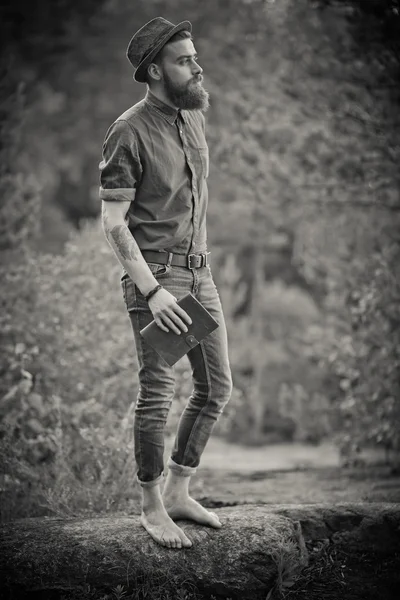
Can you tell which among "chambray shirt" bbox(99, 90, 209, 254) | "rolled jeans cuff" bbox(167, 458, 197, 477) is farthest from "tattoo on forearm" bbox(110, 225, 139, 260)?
"rolled jeans cuff" bbox(167, 458, 197, 477)

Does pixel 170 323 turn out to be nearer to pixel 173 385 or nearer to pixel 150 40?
pixel 173 385

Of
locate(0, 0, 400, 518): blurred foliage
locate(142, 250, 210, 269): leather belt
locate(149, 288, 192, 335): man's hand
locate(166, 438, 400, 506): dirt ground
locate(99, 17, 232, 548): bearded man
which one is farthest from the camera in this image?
locate(0, 0, 400, 518): blurred foliage

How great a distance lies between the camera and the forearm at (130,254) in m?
3.17

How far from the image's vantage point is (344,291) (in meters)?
7.21

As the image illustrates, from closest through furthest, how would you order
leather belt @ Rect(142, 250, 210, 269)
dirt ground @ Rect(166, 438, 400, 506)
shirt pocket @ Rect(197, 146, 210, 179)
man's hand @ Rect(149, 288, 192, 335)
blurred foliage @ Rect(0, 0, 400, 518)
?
man's hand @ Rect(149, 288, 192, 335) → leather belt @ Rect(142, 250, 210, 269) → shirt pocket @ Rect(197, 146, 210, 179) → dirt ground @ Rect(166, 438, 400, 506) → blurred foliage @ Rect(0, 0, 400, 518)

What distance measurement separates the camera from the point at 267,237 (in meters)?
11.1

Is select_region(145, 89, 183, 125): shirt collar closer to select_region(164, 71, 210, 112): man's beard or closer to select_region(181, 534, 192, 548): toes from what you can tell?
select_region(164, 71, 210, 112): man's beard

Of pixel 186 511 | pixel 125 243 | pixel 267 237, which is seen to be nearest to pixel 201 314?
pixel 125 243

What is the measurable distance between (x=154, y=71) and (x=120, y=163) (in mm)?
478

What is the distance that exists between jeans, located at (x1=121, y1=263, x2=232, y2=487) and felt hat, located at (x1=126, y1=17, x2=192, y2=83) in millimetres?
897

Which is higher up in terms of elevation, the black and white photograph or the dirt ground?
the black and white photograph

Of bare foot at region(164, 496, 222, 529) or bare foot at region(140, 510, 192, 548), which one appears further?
bare foot at region(164, 496, 222, 529)

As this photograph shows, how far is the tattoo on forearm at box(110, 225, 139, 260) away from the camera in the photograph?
320 centimetres

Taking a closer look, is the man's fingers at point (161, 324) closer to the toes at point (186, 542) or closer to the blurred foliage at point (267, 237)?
the toes at point (186, 542)
